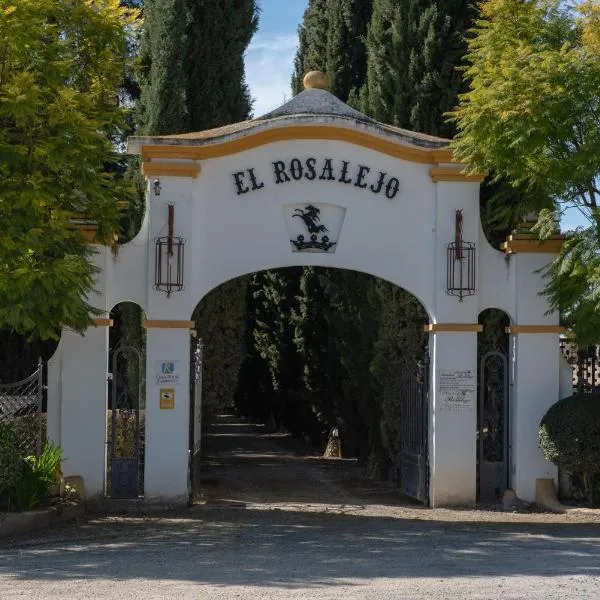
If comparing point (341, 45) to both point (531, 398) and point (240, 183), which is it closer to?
point (240, 183)

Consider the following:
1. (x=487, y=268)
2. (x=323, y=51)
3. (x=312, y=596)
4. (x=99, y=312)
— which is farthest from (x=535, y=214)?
(x=323, y=51)

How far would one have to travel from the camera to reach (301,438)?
2897cm

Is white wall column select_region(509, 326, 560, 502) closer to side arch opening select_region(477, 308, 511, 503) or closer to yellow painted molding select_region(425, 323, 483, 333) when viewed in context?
side arch opening select_region(477, 308, 511, 503)

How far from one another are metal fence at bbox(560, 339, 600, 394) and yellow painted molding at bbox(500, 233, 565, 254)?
52.0 inches

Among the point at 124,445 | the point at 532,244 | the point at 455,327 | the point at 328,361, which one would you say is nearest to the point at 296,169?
the point at 455,327

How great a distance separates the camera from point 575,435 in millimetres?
14352

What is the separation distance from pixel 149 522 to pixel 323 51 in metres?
14.4

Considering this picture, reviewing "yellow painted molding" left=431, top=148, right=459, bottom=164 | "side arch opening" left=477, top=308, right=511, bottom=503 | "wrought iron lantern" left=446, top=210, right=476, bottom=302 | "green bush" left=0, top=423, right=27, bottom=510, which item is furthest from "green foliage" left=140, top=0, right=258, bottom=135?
"green bush" left=0, top=423, right=27, bottom=510

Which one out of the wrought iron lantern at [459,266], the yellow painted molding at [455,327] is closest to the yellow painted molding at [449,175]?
the wrought iron lantern at [459,266]

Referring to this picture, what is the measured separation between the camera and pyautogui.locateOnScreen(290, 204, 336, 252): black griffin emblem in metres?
15.3

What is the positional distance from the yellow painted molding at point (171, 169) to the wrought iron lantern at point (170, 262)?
45 centimetres

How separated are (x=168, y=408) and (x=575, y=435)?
5.22m

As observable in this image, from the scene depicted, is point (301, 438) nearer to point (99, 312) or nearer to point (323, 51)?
point (323, 51)

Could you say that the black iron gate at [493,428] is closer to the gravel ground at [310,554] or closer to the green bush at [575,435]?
the gravel ground at [310,554]
